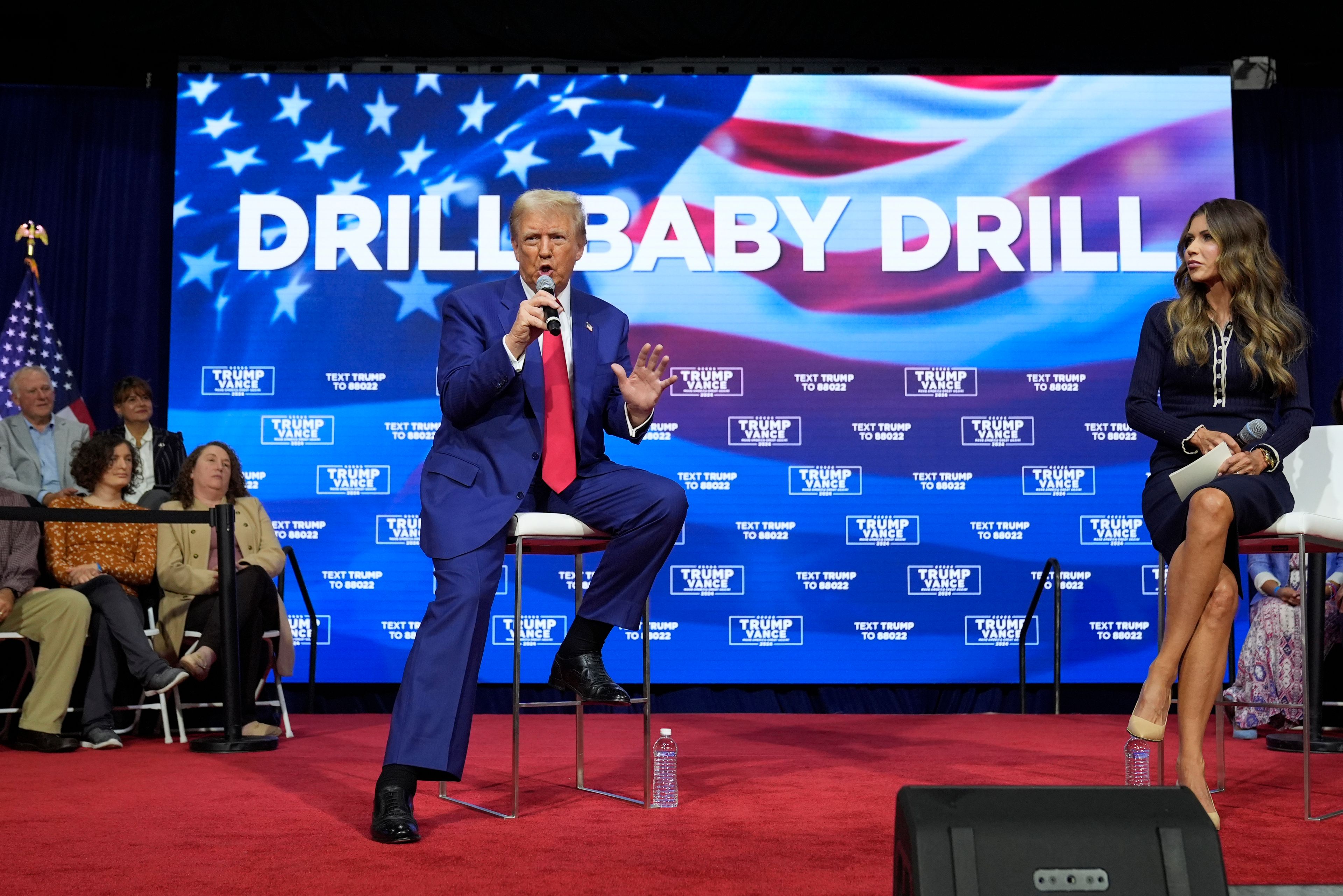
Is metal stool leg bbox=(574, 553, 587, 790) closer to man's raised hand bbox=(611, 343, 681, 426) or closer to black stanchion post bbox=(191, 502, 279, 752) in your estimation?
man's raised hand bbox=(611, 343, 681, 426)

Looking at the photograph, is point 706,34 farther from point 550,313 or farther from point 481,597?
point 481,597

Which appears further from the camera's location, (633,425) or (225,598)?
(225,598)

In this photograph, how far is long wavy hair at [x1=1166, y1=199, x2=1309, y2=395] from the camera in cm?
289

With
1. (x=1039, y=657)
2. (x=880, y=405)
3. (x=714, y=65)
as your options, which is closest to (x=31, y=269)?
(x=714, y=65)

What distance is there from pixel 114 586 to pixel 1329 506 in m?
4.21

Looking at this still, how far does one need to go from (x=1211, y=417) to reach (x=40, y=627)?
4.08 m

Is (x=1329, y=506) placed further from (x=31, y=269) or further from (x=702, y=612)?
(x=31, y=269)

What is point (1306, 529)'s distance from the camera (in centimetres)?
276

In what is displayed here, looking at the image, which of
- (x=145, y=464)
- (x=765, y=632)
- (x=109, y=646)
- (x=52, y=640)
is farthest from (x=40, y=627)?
(x=765, y=632)

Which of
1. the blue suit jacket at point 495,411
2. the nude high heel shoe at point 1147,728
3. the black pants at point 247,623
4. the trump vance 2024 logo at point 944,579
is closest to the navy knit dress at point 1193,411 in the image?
the nude high heel shoe at point 1147,728

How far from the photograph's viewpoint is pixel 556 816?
2770 millimetres

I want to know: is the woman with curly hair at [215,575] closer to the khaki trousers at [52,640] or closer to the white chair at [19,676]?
the khaki trousers at [52,640]

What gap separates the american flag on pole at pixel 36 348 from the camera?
6.14m

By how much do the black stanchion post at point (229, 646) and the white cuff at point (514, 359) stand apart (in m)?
1.99
